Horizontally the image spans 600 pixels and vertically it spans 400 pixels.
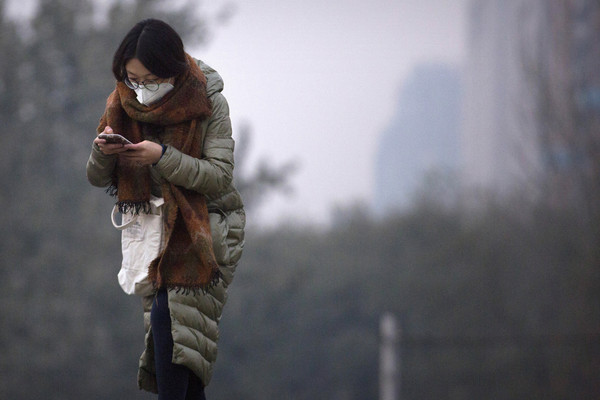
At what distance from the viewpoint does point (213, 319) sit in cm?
196

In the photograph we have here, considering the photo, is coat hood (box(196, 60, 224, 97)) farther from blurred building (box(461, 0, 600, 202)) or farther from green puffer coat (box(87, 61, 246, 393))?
blurred building (box(461, 0, 600, 202))

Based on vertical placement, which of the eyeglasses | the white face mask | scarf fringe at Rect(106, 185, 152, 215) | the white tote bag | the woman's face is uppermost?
the woman's face

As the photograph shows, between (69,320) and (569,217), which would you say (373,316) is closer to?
(569,217)

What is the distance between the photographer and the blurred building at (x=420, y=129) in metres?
17.2

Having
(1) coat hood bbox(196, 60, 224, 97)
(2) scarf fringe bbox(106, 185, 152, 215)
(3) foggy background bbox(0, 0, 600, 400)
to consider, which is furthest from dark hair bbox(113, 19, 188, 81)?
(3) foggy background bbox(0, 0, 600, 400)

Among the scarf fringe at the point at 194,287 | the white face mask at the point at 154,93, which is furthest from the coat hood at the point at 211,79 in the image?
the scarf fringe at the point at 194,287

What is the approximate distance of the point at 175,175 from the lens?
5.83ft

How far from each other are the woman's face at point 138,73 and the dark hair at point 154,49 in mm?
10

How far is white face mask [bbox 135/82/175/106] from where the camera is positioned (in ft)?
5.98

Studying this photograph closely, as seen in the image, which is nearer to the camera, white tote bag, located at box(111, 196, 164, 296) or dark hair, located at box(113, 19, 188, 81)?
dark hair, located at box(113, 19, 188, 81)

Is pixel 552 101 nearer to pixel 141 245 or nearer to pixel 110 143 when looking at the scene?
pixel 141 245

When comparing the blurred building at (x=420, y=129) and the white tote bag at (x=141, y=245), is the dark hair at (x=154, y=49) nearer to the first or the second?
the white tote bag at (x=141, y=245)

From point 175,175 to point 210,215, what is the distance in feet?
0.67

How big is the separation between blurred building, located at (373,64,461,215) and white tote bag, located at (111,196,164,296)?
1473 centimetres
